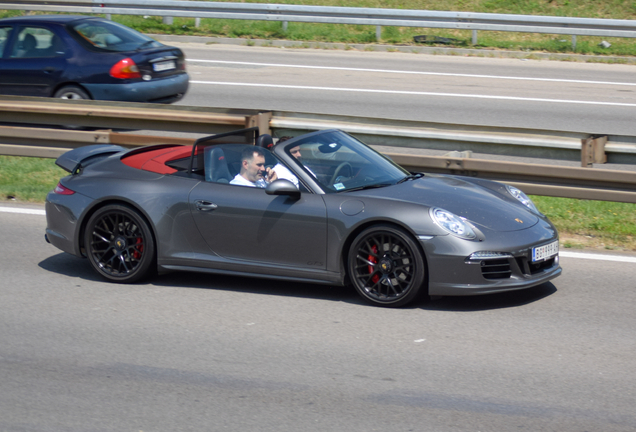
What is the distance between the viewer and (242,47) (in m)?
21.7

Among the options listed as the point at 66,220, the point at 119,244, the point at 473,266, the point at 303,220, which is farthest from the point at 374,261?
the point at 66,220

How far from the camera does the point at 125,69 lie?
39.8 ft

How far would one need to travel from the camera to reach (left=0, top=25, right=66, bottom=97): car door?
40.2ft

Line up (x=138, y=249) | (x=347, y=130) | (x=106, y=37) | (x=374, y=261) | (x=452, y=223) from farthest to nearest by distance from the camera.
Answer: (x=106, y=37) < (x=347, y=130) < (x=138, y=249) < (x=374, y=261) < (x=452, y=223)

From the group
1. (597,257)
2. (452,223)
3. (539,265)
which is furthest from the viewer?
(597,257)

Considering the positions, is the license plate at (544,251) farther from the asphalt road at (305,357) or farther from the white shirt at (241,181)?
the white shirt at (241,181)

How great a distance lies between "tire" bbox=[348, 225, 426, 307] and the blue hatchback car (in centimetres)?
702

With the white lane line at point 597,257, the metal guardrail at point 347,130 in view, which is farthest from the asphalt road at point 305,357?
the metal guardrail at point 347,130

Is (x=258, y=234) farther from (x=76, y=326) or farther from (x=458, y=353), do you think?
(x=458, y=353)

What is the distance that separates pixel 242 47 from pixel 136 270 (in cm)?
1556

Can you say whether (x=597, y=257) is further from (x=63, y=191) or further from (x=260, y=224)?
(x=63, y=191)

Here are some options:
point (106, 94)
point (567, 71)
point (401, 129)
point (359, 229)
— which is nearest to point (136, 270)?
point (359, 229)

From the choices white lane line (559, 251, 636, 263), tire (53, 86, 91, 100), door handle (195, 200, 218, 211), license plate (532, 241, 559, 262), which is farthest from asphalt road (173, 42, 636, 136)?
door handle (195, 200, 218, 211)

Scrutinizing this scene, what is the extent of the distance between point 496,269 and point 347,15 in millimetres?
16068
